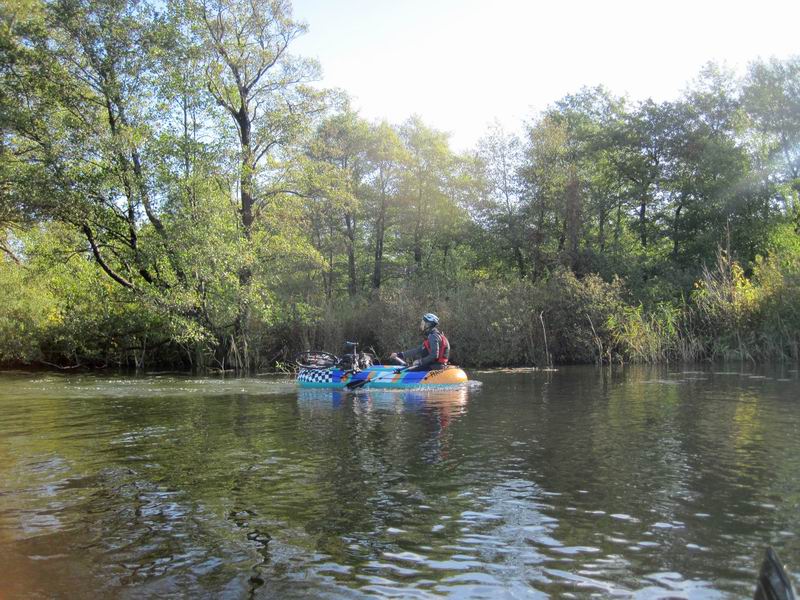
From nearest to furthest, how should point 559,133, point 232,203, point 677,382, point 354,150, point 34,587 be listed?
1. point 34,587
2. point 677,382
3. point 232,203
4. point 559,133
5. point 354,150

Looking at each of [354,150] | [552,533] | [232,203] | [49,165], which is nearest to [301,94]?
[232,203]

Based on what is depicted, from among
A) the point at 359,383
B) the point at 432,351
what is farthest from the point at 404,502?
the point at 359,383

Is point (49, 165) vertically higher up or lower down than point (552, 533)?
higher up

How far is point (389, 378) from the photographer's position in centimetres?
1603

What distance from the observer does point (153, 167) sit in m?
23.3

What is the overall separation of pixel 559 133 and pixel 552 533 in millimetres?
33564

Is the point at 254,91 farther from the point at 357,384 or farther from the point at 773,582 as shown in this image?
the point at 773,582

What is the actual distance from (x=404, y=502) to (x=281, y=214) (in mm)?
22547

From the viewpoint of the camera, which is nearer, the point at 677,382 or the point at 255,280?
the point at 677,382

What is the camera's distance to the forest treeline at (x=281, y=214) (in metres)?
22.4

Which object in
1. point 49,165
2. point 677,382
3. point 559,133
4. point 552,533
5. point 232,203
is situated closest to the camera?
point 552,533

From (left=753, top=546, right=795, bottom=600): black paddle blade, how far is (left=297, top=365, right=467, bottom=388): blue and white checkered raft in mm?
13273

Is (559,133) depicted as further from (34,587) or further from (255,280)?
(34,587)

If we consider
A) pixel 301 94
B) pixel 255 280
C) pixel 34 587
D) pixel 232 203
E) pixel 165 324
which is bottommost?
pixel 34 587
